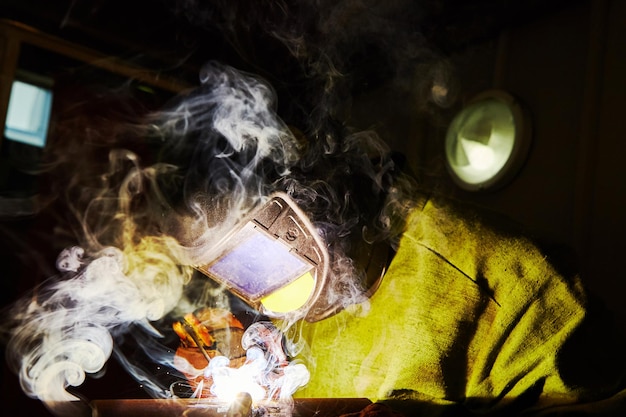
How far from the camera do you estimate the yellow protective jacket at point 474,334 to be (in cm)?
174

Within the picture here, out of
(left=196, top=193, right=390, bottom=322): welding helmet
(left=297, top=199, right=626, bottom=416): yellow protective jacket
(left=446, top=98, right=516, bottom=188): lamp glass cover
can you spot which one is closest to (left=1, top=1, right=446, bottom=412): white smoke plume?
(left=196, top=193, right=390, bottom=322): welding helmet

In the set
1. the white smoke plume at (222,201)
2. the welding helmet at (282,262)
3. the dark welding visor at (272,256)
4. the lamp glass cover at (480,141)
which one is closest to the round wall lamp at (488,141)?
the lamp glass cover at (480,141)

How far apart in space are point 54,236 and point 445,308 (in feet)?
11.7

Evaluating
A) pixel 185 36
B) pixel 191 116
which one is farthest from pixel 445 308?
pixel 191 116

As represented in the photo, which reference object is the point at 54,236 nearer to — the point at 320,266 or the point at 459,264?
the point at 320,266

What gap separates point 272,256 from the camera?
1.97 meters

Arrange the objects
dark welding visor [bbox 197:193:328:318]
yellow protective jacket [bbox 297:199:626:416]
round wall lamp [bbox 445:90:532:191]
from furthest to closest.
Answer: round wall lamp [bbox 445:90:532:191], dark welding visor [bbox 197:193:328:318], yellow protective jacket [bbox 297:199:626:416]

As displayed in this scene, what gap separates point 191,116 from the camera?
15.8ft

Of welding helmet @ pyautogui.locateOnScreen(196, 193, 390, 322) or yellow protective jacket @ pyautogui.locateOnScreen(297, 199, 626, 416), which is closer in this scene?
yellow protective jacket @ pyautogui.locateOnScreen(297, 199, 626, 416)

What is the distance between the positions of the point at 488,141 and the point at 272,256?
2009 mm

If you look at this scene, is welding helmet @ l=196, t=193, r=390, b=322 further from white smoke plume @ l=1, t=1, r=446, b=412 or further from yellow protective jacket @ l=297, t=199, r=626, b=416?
yellow protective jacket @ l=297, t=199, r=626, b=416

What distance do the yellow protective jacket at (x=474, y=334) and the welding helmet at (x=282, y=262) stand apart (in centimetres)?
19

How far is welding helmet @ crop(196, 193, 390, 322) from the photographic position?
1916 mm

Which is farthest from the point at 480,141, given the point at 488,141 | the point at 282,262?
the point at 282,262
